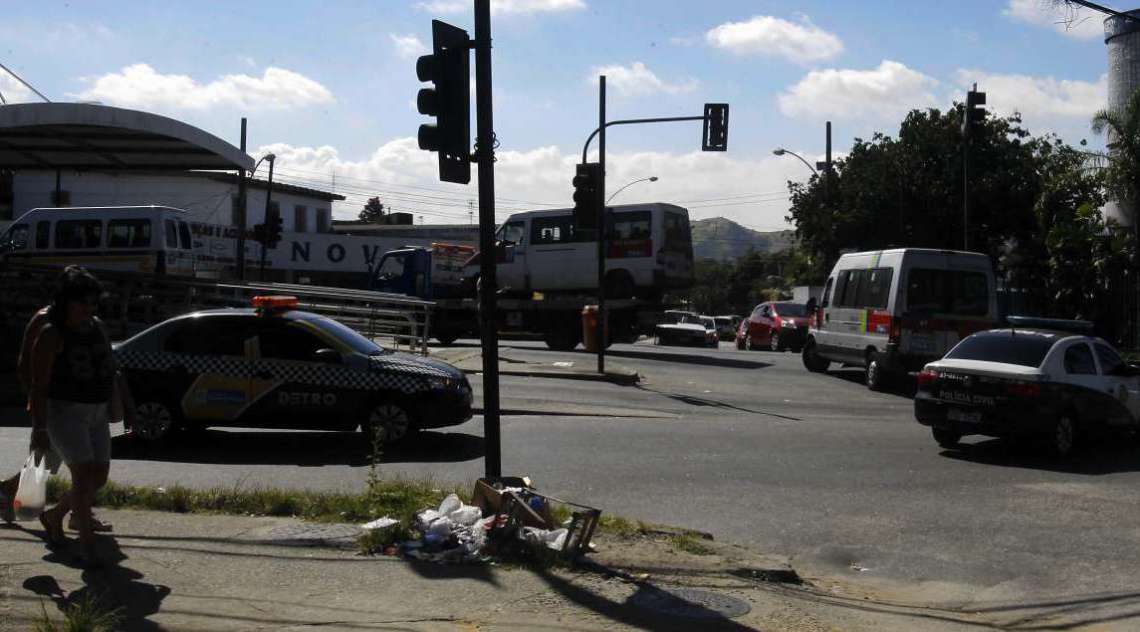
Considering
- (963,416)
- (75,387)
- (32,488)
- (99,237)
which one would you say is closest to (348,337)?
(32,488)

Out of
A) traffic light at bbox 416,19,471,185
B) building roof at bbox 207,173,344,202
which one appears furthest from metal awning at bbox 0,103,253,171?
building roof at bbox 207,173,344,202

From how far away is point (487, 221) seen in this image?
8438 millimetres

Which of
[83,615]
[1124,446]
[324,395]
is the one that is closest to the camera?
[83,615]

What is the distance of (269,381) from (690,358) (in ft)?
52.7

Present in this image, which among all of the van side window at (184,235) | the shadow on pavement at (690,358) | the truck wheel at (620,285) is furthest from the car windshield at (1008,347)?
the van side window at (184,235)

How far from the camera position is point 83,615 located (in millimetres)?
5363

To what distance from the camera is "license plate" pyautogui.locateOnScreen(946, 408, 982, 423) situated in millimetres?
12859

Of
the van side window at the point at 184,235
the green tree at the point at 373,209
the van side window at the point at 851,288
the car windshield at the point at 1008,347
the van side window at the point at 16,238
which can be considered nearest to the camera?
the car windshield at the point at 1008,347

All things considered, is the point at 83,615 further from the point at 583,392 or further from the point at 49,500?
the point at 583,392

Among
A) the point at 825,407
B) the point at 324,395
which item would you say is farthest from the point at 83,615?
the point at 825,407

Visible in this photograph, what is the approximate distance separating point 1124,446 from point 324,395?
32.2 feet

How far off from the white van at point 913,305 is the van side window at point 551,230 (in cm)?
872

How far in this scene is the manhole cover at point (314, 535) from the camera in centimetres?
737

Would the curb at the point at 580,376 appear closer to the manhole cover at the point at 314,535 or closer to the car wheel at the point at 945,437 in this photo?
the car wheel at the point at 945,437
